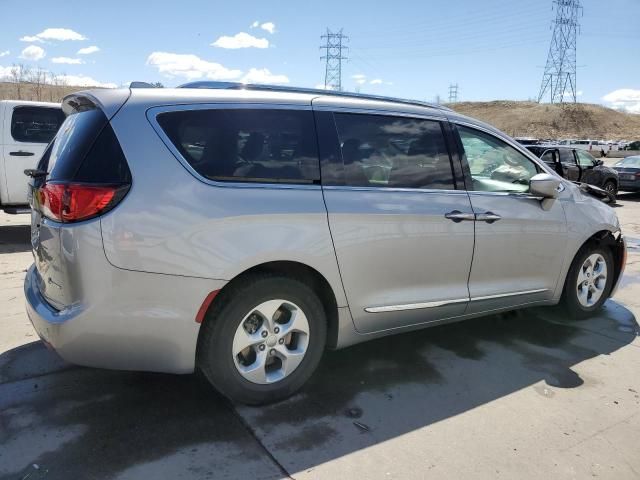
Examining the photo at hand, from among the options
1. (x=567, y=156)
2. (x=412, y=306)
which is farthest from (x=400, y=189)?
(x=567, y=156)

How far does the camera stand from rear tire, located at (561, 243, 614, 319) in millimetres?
4762

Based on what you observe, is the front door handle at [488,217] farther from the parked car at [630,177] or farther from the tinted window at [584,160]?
the parked car at [630,177]

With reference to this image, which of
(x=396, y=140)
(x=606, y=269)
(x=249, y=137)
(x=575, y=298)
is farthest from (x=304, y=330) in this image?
(x=606, y=269)

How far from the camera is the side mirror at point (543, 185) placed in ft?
13.6

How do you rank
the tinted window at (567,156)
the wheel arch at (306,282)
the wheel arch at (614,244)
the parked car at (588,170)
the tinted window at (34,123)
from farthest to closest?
the tinted window at (567,156) → the parked car at (588,170) → the tinted window at (34,123) → the wheel arch at (614,244) → the wheel arch at (306,282)

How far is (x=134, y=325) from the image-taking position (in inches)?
109

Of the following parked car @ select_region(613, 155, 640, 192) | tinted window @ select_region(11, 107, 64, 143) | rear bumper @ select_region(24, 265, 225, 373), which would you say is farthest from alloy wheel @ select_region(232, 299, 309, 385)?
parked car @ select_region(613, 155, 640, 192)

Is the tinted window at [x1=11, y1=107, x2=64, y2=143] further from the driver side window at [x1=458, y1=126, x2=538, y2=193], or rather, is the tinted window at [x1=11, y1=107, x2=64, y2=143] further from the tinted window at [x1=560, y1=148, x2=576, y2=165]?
the tinted window at [x1=560, y1=148, x2=576, y2=165]

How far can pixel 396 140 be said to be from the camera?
3.66 metres

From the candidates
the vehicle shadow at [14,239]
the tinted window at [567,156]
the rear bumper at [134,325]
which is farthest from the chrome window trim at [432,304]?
the tinted window at [567,156]

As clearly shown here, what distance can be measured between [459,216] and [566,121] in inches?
3941

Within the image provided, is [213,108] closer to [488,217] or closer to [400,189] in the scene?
[400,189]

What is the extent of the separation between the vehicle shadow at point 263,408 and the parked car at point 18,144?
497 cm

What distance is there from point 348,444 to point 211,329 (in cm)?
93
